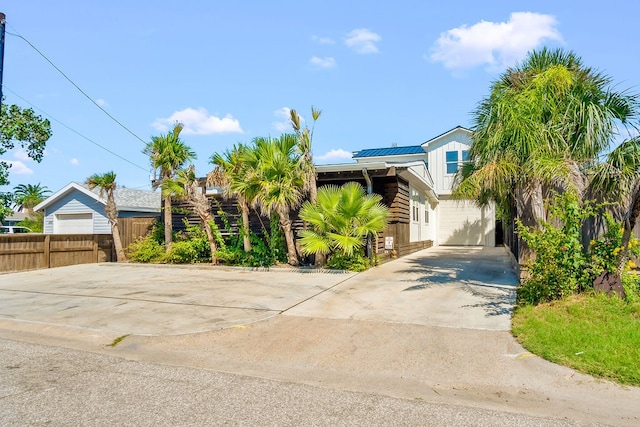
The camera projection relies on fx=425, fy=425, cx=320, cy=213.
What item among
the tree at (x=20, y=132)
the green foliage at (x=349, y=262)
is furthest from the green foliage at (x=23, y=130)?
the green foliage at (x=349, y=262)

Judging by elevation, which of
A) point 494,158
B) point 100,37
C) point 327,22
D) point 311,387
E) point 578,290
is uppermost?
point 100,37

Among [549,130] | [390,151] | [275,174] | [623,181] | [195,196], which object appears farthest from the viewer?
[390,151]

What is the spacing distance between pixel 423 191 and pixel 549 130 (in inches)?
479

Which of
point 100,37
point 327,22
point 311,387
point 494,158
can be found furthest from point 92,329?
point 100,37

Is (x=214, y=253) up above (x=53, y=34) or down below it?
below

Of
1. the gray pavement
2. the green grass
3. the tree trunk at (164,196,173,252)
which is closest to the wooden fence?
the tree trunk at (164,196,173,252)

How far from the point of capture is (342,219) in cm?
1164

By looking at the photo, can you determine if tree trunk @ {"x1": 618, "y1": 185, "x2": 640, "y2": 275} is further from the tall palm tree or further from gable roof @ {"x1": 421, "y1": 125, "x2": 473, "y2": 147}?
gable roof @ {"x1": 421, "y1": 125, "x2": 473, "y2": 147}

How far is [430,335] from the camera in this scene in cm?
575

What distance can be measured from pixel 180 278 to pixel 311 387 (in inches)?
328

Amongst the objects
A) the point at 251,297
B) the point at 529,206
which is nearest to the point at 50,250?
the point at 251,297

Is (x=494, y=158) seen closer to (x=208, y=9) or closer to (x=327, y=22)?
(x=327, y=22)

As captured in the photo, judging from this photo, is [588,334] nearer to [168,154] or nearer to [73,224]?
[168,154]

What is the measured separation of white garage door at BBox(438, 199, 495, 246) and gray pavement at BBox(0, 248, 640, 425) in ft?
44.0
